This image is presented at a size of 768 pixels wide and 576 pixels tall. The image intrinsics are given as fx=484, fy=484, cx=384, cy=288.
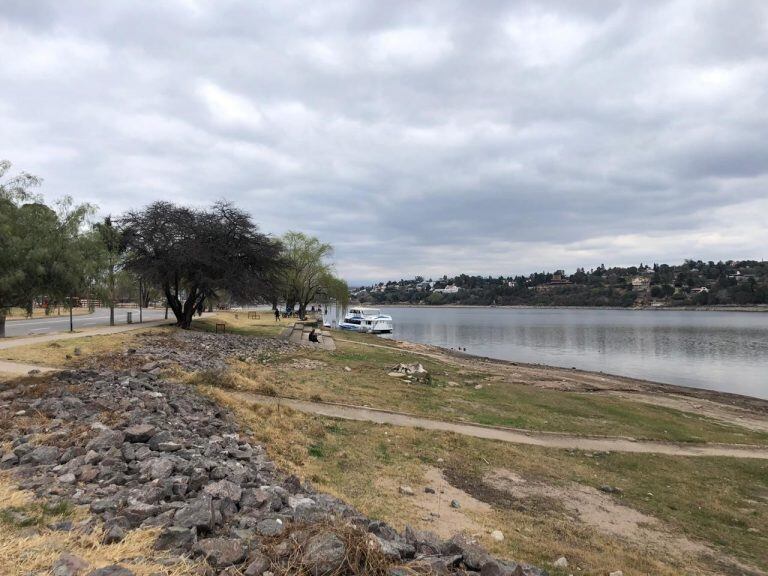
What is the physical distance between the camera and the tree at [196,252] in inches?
1331

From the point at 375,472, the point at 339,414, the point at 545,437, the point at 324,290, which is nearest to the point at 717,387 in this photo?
the point at 545,437

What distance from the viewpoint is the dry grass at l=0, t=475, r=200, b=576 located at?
3.89 m

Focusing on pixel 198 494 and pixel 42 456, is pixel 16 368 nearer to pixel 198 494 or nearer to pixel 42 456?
pixel 42 456

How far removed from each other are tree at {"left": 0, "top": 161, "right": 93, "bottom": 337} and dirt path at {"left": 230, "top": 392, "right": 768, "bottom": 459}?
19.4 feet

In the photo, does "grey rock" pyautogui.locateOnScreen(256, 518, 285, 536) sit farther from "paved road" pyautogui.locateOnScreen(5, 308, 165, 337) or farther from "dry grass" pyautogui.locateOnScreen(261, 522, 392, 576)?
"paved road" pyautogui.locateOnScreen(5, 308, 165, 337)

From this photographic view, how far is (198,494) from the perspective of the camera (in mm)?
5852

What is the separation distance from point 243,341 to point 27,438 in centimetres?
2451

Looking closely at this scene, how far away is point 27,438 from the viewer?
764cm

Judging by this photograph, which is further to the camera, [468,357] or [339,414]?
[468,357]

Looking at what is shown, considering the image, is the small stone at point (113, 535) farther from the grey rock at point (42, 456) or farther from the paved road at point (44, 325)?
the paved road at point (44, 325)

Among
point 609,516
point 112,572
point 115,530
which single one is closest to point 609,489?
point 609,516

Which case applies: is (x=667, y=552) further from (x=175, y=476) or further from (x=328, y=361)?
(x=328, y=361)

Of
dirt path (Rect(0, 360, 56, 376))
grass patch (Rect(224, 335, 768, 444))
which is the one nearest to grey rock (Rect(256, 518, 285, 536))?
grass patch (Rect(224, 335, 768, 444))

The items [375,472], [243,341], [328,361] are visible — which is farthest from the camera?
[243,341]
